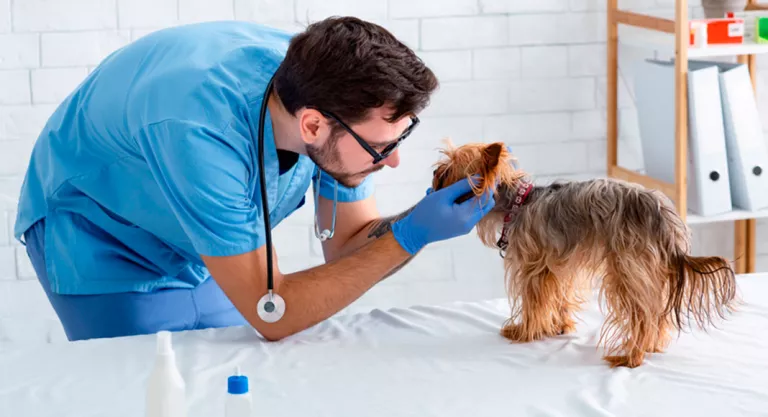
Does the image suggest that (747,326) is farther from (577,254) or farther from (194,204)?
(194,204)

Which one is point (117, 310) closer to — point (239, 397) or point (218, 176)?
point (218, 176)

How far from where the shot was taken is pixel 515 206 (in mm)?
1944

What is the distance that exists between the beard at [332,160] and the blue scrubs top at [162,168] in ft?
0.27

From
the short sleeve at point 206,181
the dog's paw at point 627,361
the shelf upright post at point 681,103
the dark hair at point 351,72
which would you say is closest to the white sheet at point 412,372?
the dog's paw at point 627,361

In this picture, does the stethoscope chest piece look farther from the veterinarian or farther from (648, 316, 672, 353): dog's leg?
(648, 316, 672, 353): dog's leg

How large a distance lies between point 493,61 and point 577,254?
1.50 metres

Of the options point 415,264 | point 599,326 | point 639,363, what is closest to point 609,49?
point 415,264

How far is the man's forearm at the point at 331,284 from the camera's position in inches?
74.3

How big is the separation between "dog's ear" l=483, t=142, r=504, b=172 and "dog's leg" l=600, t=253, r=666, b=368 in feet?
0.92

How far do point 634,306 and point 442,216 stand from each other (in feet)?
1.28

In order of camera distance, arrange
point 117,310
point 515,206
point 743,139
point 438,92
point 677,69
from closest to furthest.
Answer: point 515,206, point 117,310, point 677,69, point 743,139, point 438,92

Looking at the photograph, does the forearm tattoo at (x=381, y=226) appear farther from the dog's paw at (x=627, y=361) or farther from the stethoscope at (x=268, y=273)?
the dog's paw at (x=627, y=361)

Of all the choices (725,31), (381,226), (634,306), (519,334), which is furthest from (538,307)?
(725,31)

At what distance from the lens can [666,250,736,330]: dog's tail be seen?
1.77 m
